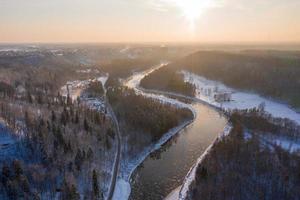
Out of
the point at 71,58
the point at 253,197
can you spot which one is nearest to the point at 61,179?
the point at 253,197

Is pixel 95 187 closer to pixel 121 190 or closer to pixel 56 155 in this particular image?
pixel 121 190

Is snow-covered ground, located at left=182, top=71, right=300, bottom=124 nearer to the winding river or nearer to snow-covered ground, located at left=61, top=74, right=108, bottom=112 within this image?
the winding river

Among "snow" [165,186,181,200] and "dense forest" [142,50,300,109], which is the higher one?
"dense forest" [142,50,300,109]

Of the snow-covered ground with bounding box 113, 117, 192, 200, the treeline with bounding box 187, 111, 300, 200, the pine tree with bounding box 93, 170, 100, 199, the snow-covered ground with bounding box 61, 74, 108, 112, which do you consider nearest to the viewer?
the treeline with bounding box 187, 111, 300, 200

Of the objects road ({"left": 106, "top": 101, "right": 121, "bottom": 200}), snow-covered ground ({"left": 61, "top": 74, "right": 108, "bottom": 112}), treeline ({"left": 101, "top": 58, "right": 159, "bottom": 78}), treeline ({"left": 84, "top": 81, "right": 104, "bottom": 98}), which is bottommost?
road ({"left": 106, "top": 101, "right": 121, "bottom": 200})

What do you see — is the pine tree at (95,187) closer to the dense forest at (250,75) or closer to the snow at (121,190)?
the snow at (121,190)

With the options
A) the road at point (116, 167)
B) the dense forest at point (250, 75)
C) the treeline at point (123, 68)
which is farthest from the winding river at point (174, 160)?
the treeline at point (123, 68)

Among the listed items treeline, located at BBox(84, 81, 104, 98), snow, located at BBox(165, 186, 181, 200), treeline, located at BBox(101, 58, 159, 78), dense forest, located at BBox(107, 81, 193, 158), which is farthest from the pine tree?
treeline, located at BBox(101, 58, 159, 78)
